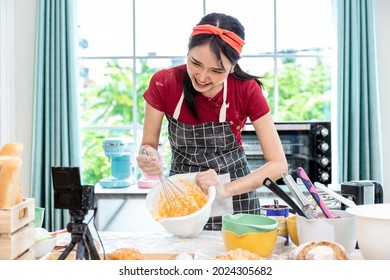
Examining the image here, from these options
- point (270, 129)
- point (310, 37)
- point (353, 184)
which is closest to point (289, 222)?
point (353, 184)

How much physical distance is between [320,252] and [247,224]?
222mm

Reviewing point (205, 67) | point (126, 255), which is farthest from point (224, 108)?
point (126, 255)

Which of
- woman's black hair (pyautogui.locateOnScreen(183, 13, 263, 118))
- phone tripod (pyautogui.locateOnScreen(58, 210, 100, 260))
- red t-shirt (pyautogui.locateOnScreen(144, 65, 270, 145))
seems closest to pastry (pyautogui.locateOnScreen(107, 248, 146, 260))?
phone tripod (pyautogui.locateOnScreen(58, 210, 100, 260))

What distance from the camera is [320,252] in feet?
2.82

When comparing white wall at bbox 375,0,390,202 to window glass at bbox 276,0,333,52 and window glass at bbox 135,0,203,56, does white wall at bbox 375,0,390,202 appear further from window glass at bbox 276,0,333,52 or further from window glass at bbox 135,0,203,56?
window glass at bbox 135,0,203,56

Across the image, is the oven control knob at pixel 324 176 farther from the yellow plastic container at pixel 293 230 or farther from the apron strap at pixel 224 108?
the yellow plastic container at pixel 293 230

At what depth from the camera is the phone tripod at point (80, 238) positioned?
792 mm

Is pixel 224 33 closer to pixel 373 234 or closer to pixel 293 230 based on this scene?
pixel 293 230

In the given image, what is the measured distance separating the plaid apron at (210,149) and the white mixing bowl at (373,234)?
31.4 inches

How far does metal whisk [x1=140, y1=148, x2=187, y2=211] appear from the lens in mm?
1345

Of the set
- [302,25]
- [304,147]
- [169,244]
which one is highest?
[302,25]

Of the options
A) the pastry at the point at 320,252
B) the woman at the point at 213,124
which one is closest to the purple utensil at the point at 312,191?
the pastry at the point at 320,252

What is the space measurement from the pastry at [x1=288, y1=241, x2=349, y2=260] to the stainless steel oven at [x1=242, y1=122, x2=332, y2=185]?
2.05 m
